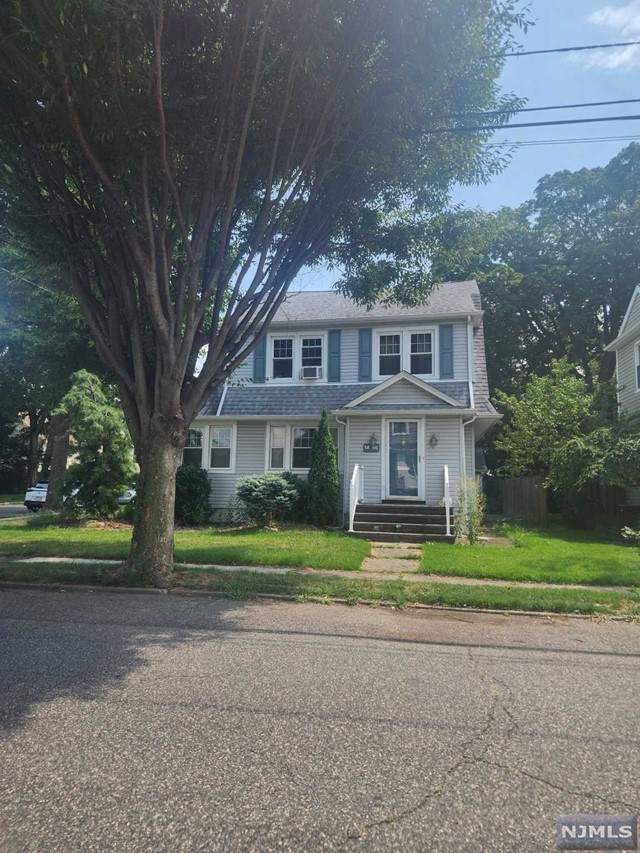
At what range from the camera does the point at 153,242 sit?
798 centimetres

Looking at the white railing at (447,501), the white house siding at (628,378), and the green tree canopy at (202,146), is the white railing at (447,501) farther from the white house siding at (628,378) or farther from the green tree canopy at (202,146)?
the white house siding at (628,378)

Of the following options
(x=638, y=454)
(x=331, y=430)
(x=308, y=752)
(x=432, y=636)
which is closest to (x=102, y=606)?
(x=432, y=636)

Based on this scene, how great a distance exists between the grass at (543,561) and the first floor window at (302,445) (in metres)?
5.70

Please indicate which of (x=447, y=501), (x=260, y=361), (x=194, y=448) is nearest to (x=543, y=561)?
(x=447, y=501)

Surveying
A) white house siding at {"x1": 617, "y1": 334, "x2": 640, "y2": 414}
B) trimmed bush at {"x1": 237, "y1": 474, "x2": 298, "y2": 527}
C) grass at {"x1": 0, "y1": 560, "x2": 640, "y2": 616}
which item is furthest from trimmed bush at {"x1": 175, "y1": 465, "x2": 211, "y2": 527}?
white house siding at {"x1": 617, "y1": 334, "x2": 640, "y2": 414}

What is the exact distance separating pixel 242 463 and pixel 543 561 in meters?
9.65

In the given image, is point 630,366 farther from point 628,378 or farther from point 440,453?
point 440,453

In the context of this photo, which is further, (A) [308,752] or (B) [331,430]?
(B) [331,430]

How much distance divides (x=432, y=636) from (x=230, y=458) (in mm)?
12152

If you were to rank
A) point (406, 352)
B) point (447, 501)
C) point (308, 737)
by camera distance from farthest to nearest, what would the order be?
point (406, 352) < point (447, 501) < point (308, 737)

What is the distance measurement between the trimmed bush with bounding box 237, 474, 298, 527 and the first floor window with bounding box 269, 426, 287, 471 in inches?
72.1

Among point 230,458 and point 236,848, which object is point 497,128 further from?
point 230,458

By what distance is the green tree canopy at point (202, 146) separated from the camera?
22.0ft

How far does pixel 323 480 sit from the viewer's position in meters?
15.2
